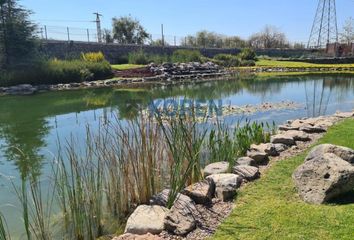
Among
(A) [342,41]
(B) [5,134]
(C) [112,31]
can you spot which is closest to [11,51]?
(B) [5,134]

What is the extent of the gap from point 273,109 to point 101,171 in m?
8.61

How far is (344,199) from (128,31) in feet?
139

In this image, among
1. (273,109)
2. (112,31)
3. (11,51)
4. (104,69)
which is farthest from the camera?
(112,31)

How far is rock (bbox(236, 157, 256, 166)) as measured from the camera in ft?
15.4

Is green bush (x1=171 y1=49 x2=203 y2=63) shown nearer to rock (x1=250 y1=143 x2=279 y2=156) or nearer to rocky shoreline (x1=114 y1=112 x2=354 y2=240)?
rock (x1=250 y1=143 x2=279 y2=156)

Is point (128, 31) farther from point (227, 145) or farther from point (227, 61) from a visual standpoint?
point (227, 145)

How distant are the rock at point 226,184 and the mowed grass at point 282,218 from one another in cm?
10

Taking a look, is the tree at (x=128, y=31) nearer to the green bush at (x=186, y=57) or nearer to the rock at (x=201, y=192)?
the green bush at (x=186, y=57)

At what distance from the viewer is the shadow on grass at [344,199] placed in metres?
3.33

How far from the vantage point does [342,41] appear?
44250 millimetres

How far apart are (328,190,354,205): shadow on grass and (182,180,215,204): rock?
1103 mm

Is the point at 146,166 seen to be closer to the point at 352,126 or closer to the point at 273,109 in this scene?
the point at 352,126

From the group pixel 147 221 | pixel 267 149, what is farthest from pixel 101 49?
pixel 147 221

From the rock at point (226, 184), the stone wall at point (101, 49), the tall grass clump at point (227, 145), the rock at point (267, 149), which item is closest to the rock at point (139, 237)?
the rock at point (226, 184)
